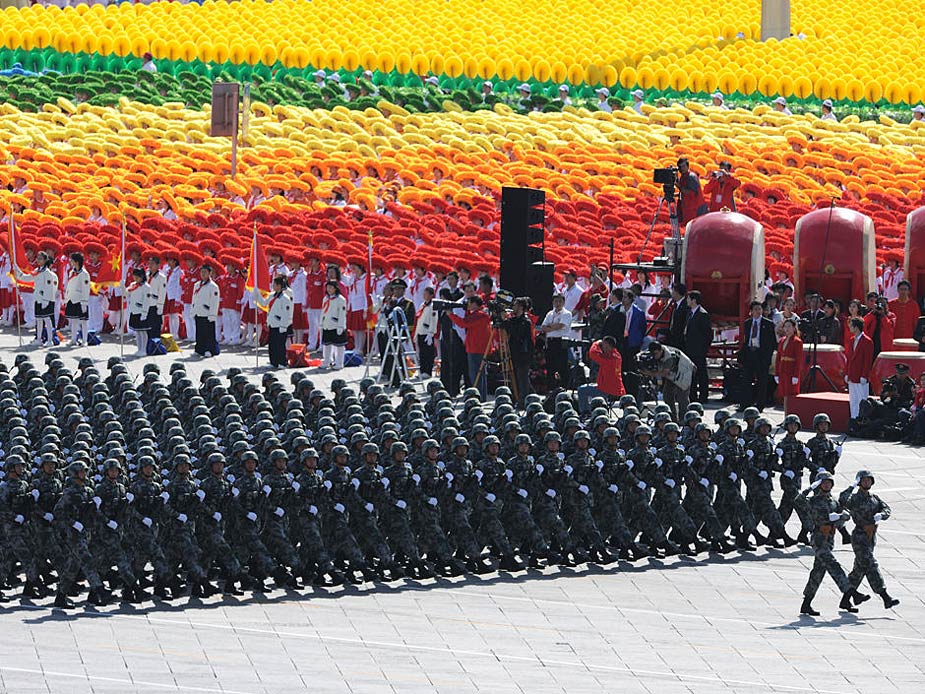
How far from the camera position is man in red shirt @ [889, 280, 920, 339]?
2747cm

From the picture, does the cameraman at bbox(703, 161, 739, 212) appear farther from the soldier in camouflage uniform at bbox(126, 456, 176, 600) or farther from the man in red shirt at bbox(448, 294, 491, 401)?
the soldier in camouflage uniform at bbox(126, 456, 176, 600)

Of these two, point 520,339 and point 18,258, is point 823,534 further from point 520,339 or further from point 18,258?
point 18,258

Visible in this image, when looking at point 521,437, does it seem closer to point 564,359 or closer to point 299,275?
point 564,359

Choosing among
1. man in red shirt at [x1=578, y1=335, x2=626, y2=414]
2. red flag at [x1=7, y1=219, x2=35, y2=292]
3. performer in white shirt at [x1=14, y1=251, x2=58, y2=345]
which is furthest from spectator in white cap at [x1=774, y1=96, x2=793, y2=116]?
man in red shirt at [x1=578, y1=335, x2=626, y2=414]

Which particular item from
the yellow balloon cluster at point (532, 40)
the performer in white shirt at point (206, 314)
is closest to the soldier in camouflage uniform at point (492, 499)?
the performer in white shirt at point (206, 314)

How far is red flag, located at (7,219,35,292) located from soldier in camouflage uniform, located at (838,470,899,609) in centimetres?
1597

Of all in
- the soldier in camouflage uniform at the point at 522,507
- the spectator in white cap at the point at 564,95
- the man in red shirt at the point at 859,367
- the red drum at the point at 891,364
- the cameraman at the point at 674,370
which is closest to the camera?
the soldier in camouflage uniform at the point at 522,507

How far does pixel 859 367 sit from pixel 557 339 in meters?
3.56

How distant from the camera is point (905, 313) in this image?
27.5m

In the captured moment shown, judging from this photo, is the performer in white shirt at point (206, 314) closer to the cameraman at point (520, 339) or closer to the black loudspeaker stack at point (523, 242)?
the black loudspeaker stack at point (523, 242)

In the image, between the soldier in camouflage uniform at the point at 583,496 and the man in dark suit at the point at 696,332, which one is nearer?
the soldier in camouflage uniform at the point at 583,496

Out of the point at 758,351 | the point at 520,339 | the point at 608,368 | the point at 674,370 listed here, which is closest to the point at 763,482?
the point at 674,370

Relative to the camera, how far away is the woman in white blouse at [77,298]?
30.1 metres

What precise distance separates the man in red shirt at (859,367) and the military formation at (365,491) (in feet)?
15.7
